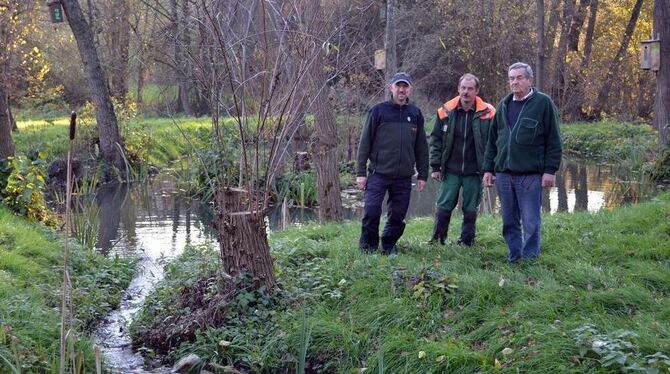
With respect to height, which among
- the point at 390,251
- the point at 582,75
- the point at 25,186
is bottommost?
the point at 390,251

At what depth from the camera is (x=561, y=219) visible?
882 cm

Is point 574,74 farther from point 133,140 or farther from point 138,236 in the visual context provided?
point 138,236

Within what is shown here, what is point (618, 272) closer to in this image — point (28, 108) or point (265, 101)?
point (265, 101)

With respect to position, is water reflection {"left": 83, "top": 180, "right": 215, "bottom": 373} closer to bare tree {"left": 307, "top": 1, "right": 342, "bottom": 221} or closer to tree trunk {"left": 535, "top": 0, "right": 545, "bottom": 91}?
bare tree {"left": 307, "top": 1, "right": 342, "bottom": 221}

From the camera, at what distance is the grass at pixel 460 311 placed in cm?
504

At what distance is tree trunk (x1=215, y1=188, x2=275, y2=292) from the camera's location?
21.1 ft

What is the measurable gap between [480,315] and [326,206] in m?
5.71

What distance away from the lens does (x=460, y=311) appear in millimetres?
5801

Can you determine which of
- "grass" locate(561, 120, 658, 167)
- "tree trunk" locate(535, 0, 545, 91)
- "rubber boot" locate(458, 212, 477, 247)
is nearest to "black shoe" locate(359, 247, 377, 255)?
"rubber boot" locate(458, 212, 477, 247)

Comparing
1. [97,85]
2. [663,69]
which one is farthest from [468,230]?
[97,85]

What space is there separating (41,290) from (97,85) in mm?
12784

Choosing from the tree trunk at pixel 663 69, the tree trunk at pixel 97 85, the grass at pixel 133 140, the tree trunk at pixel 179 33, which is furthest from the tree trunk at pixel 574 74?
the tree trunk at pixel 179 33

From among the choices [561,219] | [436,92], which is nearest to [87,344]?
[561,219]

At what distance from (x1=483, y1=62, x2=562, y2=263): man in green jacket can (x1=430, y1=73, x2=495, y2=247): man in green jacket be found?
1.87 feet
